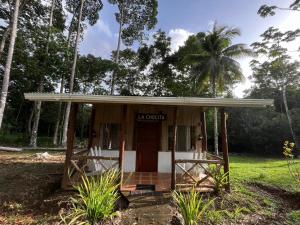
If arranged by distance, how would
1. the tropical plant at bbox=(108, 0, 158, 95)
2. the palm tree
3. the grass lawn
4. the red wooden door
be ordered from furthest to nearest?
the tropical plant at bbox=(108, 0, 158, 95)
the palm tree
the red wooden door
the grass lawn

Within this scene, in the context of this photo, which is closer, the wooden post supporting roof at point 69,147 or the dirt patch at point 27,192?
the dirt patch at point 27,192

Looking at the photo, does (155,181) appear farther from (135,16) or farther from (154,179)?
(135,16)

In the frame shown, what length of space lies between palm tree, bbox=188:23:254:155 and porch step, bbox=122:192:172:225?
52.3 ft

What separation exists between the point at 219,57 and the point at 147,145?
14.9 meters

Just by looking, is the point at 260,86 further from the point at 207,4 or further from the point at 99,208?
the point at 99,208

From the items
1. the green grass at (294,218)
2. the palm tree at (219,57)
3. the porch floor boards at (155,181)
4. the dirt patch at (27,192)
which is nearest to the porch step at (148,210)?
the porch floor boards at (155,181)

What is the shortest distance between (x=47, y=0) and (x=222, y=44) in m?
15.9

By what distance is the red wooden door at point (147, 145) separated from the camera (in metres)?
8.90

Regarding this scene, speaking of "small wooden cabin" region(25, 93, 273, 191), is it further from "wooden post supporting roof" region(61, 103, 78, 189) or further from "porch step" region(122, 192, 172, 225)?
"porch step" region(122, 192, 172, 225)

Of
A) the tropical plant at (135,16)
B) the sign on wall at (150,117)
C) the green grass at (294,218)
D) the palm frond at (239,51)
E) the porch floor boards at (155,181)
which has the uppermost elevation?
the tropical plant at (135,16)

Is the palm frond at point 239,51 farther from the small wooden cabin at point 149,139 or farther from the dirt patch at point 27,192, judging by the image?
the dirt patch at point 27,192

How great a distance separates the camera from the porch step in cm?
488

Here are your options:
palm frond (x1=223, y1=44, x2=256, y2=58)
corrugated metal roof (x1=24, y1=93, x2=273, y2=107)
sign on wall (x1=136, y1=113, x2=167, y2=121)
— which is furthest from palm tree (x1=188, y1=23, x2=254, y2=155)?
corrugated metal roof (x1=24, y1=93, x2=273, y2=107)

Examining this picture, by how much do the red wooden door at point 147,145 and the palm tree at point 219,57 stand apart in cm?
1272
